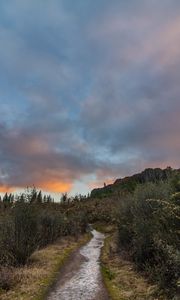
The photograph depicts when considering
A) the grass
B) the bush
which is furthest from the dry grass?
the grass

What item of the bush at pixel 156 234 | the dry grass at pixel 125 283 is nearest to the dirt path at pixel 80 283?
the dry grass at pixel 125 283

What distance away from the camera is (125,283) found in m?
20.1

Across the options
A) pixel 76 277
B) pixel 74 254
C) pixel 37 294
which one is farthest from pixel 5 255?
pixel 74 254

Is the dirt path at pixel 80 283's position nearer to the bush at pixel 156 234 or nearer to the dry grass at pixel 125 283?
the dry grass at pixel 125 283

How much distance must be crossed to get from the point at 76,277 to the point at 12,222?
23.1 feet

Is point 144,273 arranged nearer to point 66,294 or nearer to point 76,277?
point 76,277

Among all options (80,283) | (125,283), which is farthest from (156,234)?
(80,283)

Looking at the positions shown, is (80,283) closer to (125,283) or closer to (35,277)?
(125,283)

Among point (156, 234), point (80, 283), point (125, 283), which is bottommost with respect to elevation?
point (125, 283)

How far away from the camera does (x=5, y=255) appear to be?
2442 centimetres

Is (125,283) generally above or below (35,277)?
below

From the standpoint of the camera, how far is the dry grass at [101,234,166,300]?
17.2 m

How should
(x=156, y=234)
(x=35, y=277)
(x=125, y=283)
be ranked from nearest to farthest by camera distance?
(x=125, y=283)
(x=156, y=234)
(x=35, y=277)

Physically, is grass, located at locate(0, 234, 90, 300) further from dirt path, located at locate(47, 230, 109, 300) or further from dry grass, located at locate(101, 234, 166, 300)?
dry grass, located at locate(101, 234, 166, 300)
